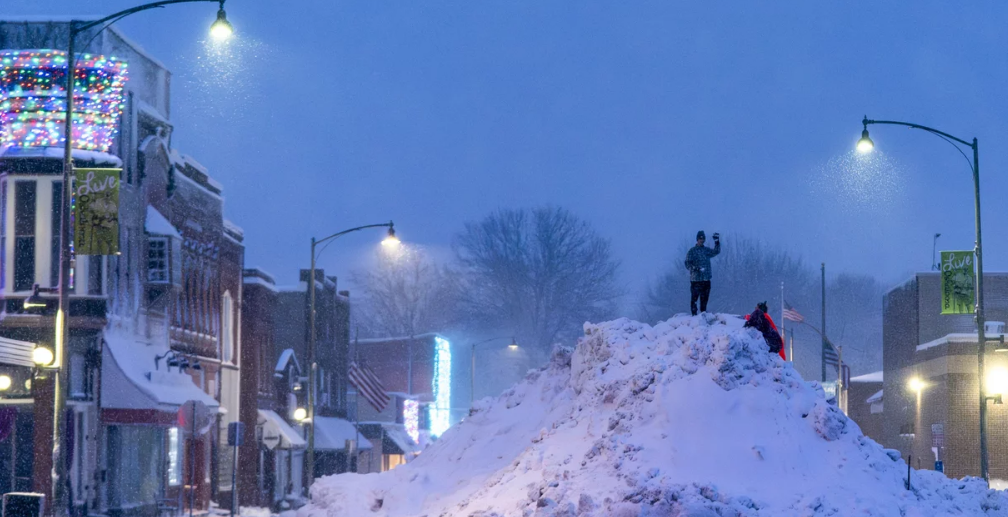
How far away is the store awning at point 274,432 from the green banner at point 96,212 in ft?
76.6

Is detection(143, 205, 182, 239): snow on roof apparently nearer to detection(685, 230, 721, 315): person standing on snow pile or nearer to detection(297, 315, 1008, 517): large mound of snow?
detection(297, 315, 1008, 517): large mound of snow

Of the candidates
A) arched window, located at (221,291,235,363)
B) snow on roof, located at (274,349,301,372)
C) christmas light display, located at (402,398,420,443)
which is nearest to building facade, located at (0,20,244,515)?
arched window, located at (221,291,235,363)

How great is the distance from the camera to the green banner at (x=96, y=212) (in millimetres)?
21438

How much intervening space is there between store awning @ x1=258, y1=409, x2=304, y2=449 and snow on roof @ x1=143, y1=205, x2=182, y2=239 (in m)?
11.8

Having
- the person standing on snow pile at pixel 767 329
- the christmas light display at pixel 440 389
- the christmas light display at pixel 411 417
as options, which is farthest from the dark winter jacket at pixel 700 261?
the christmas light display at pixel 440 389

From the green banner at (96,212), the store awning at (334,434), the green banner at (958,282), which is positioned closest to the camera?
the green banner at (96,212)

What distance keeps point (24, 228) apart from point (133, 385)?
4.63 m

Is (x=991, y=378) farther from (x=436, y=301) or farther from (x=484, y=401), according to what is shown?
(x=436, y=301)

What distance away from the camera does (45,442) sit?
95.2 ft

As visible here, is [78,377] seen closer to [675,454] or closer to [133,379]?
[133,379]

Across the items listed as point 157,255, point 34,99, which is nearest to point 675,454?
point 34,99

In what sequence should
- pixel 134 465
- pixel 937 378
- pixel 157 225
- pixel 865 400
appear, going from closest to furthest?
1. pixel 134 465
2. pixel 157 225
3. pixel 937 378
4. pixel 865 400

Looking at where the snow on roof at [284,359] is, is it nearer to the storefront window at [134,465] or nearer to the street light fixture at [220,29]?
the storefront window at [134,465]

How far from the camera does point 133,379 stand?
102ft
